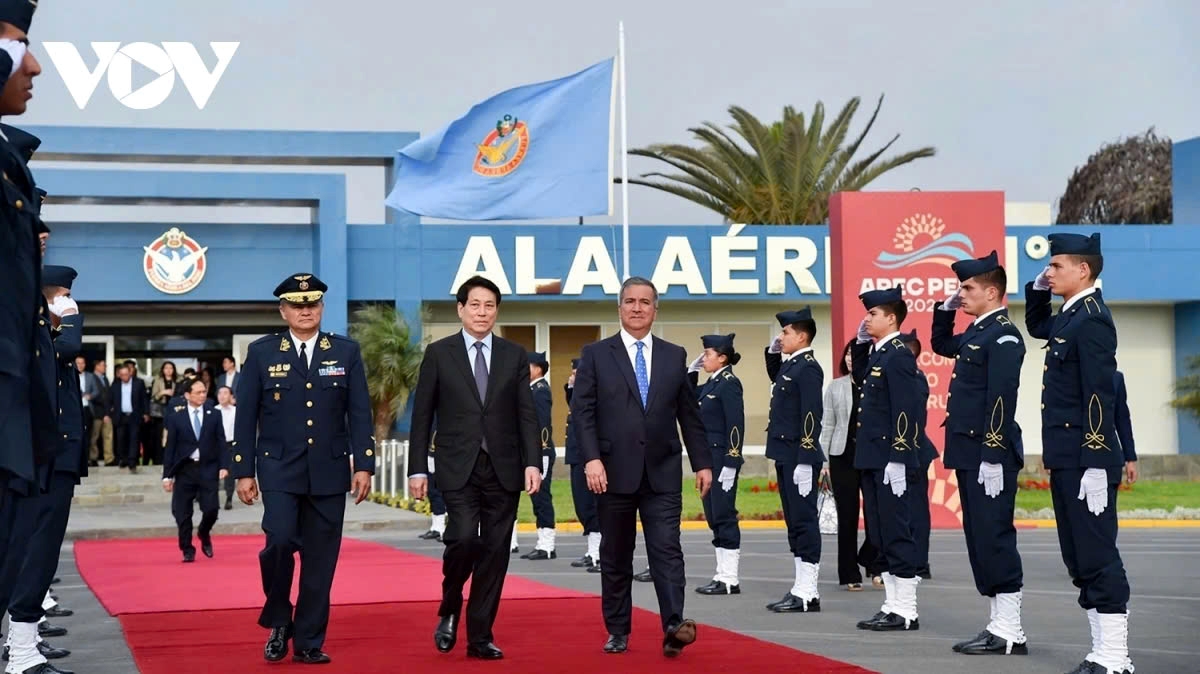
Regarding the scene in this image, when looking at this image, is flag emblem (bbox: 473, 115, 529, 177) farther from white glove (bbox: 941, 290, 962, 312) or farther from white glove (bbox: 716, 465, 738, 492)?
white glove (bbox: 941, 290, 962, 312)

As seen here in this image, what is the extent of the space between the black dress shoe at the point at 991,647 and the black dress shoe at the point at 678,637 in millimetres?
1753

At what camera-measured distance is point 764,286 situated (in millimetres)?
35688

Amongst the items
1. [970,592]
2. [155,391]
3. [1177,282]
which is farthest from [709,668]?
[1177,282]

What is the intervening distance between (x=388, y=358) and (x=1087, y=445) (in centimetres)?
2541

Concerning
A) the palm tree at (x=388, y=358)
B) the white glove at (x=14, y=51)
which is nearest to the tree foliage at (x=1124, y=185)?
the palm tree at (x=388, y=358)

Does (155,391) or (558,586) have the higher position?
(155,391)

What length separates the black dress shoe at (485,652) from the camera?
941 cm

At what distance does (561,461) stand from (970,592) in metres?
23.5

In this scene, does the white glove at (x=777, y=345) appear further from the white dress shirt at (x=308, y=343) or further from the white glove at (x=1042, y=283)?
the white dress shirt at (x=308, y=343)

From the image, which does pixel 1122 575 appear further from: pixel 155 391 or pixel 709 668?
pixel 155 391

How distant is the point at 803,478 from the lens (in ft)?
40.6

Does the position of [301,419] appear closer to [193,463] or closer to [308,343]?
[308,343]

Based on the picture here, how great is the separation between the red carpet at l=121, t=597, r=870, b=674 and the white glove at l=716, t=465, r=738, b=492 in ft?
6.08

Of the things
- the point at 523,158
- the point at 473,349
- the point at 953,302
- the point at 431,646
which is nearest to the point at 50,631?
the point at 431,646
